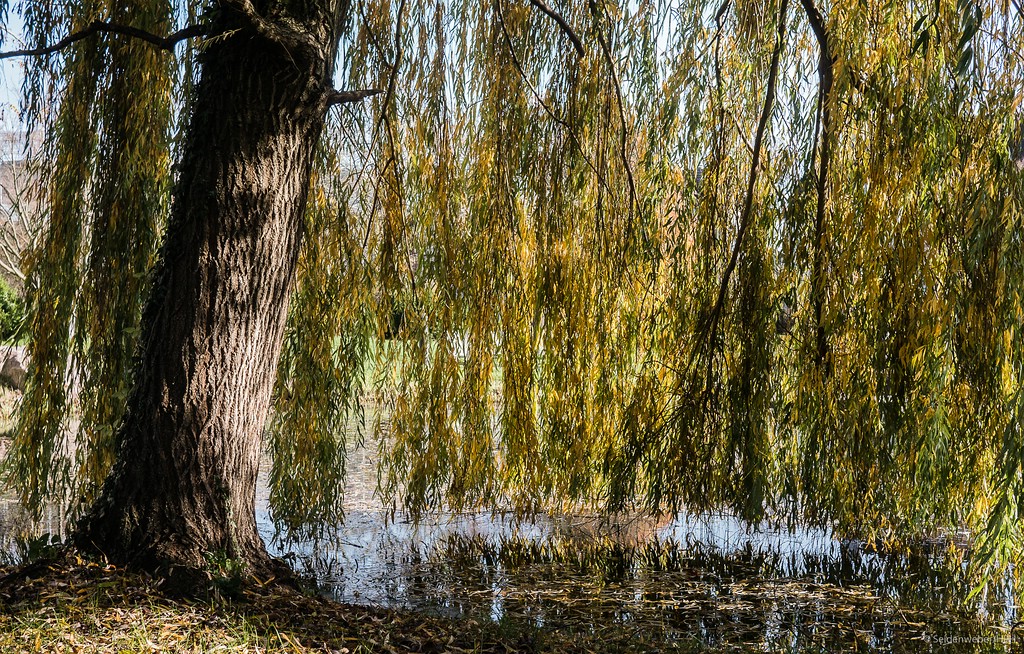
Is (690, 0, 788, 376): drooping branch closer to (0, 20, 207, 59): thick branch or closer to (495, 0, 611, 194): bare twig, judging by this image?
(495, 0, 611, 194): bare twig

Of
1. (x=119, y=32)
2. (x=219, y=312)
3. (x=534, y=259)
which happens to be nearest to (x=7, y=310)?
(x=534, y=259)

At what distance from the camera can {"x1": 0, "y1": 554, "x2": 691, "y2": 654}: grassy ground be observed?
2.19m

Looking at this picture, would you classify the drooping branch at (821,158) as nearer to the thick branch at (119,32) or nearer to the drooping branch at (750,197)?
the drooping branch at (750,197)

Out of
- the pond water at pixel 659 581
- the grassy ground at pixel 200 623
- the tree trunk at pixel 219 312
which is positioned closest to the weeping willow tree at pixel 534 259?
the tree trunk at pixel 219 312

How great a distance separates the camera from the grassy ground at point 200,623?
219 cm

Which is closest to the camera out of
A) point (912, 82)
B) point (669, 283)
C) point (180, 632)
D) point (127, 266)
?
point (180, 632)

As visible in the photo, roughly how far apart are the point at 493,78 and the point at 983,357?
2.13 meters

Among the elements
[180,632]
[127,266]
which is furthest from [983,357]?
[127,266]

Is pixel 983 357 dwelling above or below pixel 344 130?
below

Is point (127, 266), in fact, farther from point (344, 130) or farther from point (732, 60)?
point (732, 60)

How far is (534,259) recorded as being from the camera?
12.6ft

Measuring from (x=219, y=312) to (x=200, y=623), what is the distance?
2.79 ft

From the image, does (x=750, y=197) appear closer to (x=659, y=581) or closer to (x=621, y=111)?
(x=621, y=111)

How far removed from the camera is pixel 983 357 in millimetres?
2676
